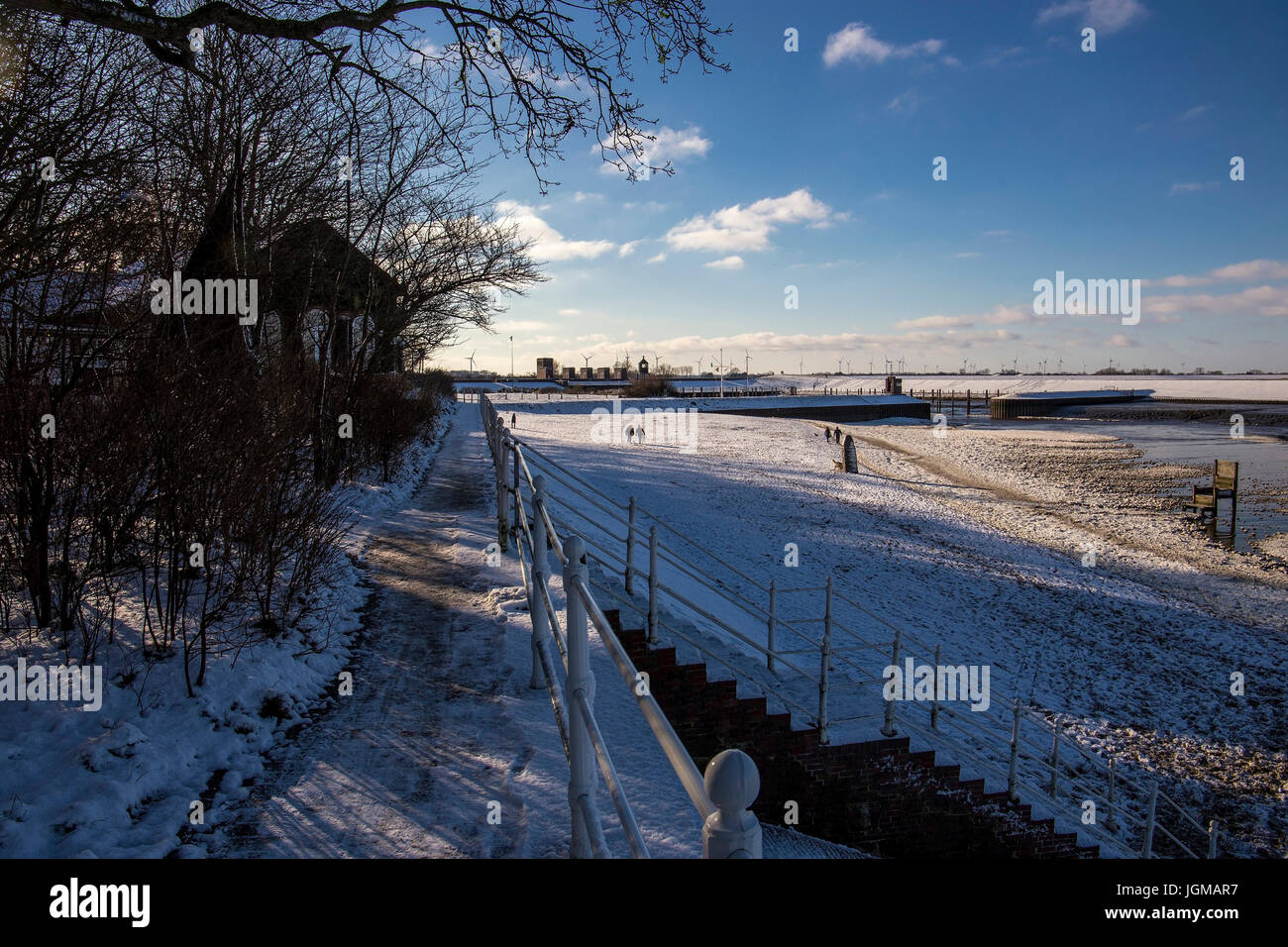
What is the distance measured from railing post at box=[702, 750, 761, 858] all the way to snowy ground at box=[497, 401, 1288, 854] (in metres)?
6.46

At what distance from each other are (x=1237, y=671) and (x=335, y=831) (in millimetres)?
14233

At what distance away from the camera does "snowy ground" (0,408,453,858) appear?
3301 mm

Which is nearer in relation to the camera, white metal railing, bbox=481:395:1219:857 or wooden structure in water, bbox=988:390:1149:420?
white metal railing, bbox=481:395:1219:857

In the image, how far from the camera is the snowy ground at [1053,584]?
31.9 feet

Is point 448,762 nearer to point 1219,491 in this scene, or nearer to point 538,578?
point 538,578

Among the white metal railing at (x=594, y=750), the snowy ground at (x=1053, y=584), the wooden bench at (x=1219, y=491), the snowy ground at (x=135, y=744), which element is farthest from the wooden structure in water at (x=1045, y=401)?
the snowy ground at (x=135, y=744)

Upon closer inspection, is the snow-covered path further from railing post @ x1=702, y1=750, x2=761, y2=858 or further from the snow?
railing post @ x1=702, y1=750, x2=761, y2=858

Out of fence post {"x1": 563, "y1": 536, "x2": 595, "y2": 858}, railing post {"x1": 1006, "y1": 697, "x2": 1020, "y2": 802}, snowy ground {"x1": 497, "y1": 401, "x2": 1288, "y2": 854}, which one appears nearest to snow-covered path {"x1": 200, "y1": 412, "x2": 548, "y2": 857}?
fence post {"x1": 563, "y1": 536, "x2": 595, "y2": 858}

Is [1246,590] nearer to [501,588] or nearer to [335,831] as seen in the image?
[501,588]

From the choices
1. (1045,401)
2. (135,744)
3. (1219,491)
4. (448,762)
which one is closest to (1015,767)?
(448,762)

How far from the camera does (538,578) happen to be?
4.79 m

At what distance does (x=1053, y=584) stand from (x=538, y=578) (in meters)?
14.8

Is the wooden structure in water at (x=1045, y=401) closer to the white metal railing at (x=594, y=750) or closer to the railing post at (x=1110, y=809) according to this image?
the railing post at (x=1110, y=809)
